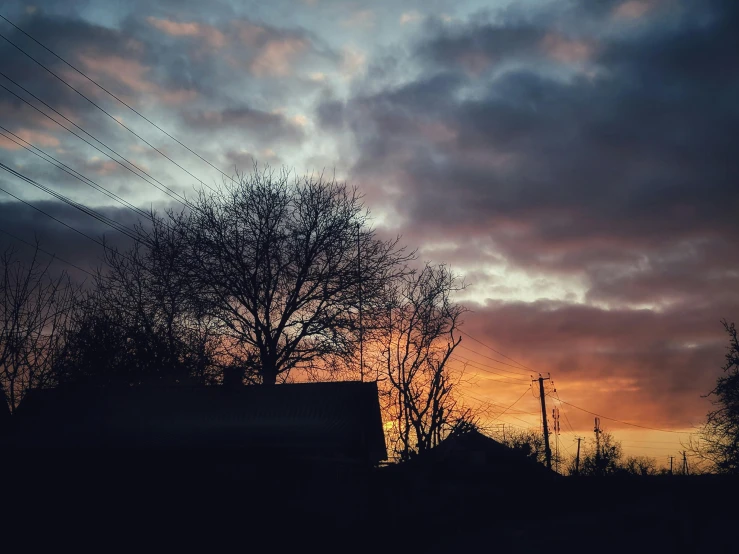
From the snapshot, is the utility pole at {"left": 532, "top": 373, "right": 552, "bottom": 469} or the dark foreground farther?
the utility pole at {"left": 532, "top": 373, "right": 552, "bottom": 469}

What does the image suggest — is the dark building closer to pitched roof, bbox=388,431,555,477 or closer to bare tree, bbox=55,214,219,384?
bare tree, bbox=55,214,219,384

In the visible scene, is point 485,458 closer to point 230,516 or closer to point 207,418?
point 207,418

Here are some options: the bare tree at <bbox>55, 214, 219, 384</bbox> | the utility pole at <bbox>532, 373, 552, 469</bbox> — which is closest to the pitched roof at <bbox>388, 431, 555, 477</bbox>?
the utility pole at <bbox>532, 373, 552, 469</bbox>

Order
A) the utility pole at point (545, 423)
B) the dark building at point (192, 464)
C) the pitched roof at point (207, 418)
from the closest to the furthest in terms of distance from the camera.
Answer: the dark building at point (192, 464) < the pitched roof at point (207, 418) < the utility pole at point (545, 423)

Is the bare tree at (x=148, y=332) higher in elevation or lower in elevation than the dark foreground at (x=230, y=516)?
higher

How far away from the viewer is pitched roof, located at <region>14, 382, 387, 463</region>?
76.5ft

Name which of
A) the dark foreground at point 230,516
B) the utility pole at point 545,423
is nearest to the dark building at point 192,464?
the dark foreground at point 230,516

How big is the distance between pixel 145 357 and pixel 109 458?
1501cm

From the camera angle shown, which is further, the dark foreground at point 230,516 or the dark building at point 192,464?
the dark building at point 192,464

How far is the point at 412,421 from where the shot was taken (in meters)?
45.7

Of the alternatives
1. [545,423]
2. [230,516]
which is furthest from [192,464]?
[545,423]

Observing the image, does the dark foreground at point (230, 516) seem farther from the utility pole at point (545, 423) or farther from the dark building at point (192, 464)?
the utility pole at point (545, 423)

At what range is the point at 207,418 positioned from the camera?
1033 inches

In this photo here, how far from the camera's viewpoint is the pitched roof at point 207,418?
918 inches
